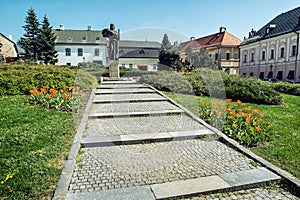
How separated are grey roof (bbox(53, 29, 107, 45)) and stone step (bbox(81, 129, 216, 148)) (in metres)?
36.9

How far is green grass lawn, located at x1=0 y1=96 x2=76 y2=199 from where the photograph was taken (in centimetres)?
269

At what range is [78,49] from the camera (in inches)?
1553

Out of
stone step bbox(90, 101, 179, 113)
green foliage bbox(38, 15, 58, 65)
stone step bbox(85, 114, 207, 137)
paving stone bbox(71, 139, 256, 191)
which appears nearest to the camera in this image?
paving stone bbox(71, 139, 256, 191)

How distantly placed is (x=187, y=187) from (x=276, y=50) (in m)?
31.9

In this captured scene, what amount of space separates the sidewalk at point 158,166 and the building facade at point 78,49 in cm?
3549

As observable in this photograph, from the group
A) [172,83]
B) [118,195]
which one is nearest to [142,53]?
[172,83]

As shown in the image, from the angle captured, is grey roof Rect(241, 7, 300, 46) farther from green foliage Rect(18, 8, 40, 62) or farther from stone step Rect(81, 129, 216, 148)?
green foliage Rect(18, 8, 40, 62)

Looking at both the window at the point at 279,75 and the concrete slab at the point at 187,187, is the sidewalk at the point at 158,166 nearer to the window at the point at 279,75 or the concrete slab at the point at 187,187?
the concrete slab at the point at 187,187

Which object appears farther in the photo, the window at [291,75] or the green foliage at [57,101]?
the window at [291,75]

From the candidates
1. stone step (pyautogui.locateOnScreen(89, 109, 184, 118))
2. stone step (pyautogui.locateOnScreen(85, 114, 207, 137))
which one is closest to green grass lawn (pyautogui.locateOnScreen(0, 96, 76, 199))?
stone step (pyautogui.locateOnScreen(85, 114, 207, 137))

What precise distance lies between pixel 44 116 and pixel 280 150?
5399 mm

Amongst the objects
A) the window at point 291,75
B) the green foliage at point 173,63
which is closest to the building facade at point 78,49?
the green foliage at point 173,63

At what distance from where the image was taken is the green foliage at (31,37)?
117 feet

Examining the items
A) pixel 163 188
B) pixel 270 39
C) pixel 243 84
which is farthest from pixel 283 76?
pixel 163 188
